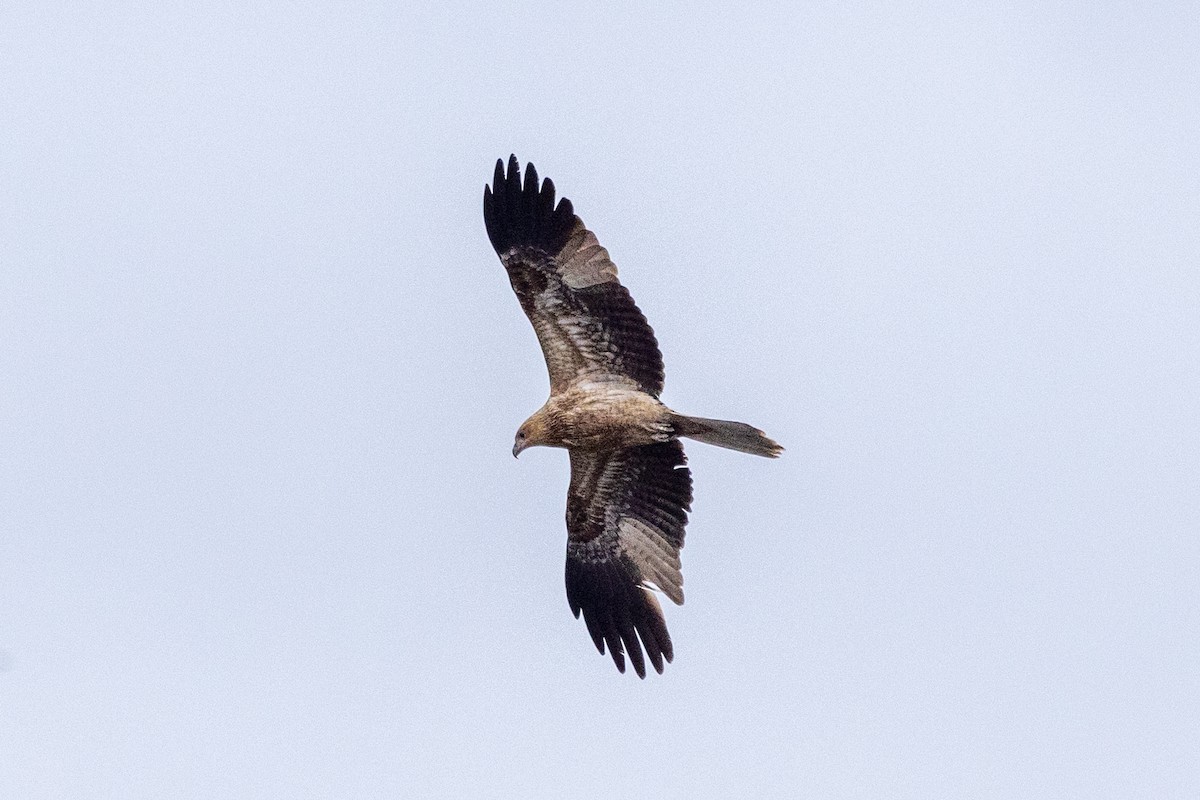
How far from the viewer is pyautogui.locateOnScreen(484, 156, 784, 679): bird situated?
14922 mm

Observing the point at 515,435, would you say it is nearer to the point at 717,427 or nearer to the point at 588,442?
the point at 588,442

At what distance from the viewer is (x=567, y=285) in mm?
14969

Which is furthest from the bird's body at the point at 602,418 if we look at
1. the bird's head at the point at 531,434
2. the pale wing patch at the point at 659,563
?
the pale wing patch at the point at 659,563

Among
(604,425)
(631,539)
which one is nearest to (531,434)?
(604,425)

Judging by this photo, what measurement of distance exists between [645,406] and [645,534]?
1.26 m

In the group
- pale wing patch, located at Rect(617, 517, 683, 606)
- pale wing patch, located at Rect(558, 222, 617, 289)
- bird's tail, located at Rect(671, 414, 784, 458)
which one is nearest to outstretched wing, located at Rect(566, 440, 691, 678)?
pale wing patch, located at Rect(617, 517, 683, 606)

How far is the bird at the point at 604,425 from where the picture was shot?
587 inches

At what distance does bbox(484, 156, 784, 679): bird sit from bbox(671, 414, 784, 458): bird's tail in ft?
0.03

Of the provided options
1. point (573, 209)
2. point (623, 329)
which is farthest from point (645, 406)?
point (573, 209)

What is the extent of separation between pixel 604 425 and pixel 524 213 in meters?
1.66

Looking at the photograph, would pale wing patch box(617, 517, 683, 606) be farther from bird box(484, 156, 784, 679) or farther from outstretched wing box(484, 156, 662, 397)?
outstretched wing box(484, 156, 662, 397)

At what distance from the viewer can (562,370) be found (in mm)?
15320

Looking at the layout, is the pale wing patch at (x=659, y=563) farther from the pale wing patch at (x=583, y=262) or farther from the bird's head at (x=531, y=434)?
the pale wing patch at (x=583, y=262)

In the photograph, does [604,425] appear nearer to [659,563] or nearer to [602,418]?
[602,418]
